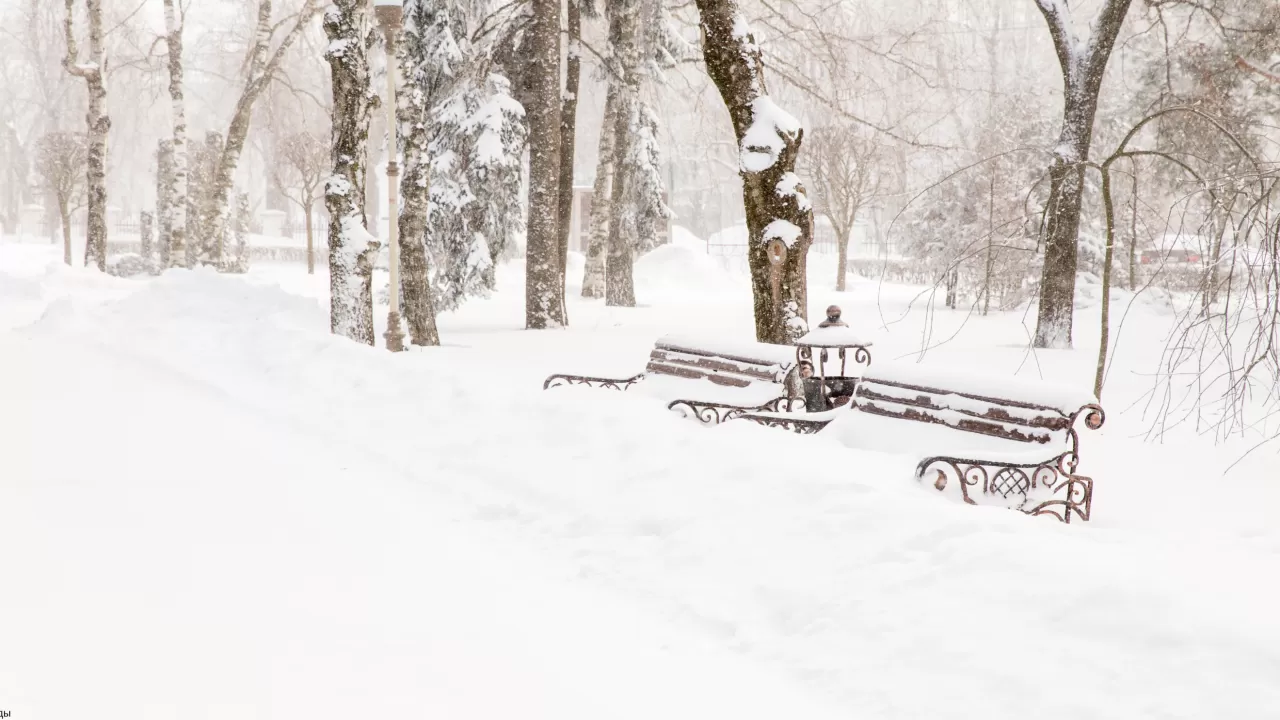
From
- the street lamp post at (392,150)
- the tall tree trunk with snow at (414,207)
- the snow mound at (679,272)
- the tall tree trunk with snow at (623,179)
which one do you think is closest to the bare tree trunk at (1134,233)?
the street lamp post at (392,150)

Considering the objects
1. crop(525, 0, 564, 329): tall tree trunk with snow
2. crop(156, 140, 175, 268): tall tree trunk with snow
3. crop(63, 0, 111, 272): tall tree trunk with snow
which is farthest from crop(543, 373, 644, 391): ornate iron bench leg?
crop(156, 140, 175, 268): tall tree trunk with snow

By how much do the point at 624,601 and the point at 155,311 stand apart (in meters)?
10.9

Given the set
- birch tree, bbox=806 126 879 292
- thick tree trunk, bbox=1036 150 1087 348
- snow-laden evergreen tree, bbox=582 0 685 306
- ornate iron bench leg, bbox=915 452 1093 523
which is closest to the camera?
ornate iron bench leg, bbox=915 452 1093 523

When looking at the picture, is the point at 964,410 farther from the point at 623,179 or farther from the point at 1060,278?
the point at 623,179

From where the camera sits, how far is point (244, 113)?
74.1 ft

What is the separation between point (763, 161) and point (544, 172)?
722 centimetres

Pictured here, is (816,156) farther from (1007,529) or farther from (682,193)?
(682,193)

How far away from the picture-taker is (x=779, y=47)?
3009cm

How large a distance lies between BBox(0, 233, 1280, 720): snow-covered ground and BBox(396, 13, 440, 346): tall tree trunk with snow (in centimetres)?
539

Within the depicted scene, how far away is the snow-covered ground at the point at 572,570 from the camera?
3533 millimetres

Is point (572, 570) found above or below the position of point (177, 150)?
below

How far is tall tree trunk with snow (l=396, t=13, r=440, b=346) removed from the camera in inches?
554

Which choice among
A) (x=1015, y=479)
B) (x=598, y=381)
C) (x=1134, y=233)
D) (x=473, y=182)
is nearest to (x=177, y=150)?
(x=473, y=182)

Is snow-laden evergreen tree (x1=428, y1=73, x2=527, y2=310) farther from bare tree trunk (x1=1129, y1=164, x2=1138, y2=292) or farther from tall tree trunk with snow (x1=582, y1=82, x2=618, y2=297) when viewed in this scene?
bare tree trunk (x1=1129, y1=164, x2=1138, y2=292)
